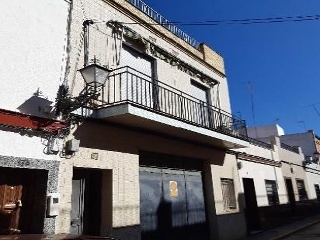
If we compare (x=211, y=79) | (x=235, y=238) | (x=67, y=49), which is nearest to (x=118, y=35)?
(x=67, y=49)

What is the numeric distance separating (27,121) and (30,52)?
1516 millimetres

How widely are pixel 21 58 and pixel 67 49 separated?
1.25 m

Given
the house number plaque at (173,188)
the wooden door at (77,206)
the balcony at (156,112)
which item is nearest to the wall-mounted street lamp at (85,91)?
the balcony at (156,112)

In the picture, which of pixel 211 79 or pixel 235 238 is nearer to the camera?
pixel 235 238

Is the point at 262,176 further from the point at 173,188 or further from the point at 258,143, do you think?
the point at 173,188

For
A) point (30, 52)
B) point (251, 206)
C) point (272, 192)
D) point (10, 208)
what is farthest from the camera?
point (272, 192)

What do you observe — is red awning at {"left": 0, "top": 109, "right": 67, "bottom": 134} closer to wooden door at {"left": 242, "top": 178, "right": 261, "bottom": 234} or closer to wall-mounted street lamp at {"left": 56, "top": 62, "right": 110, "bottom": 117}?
wall-mounted street lamp at {"left": 56, "top": 62, "right": 110, "bottom": 117}

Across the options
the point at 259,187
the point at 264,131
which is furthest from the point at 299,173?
the point at 264,131

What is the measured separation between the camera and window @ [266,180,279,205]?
15.9m

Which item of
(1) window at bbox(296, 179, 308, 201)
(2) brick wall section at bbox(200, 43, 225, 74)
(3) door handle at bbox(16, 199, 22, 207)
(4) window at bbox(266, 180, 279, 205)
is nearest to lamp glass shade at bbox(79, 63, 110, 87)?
(3) door handle at bbox(16, 199, 22, 207)

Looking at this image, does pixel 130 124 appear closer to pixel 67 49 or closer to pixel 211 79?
pixel 67 49

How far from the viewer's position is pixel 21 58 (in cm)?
674

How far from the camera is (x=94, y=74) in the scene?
22.2ft

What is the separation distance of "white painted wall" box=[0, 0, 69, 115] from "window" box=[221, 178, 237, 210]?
25.0 feet
